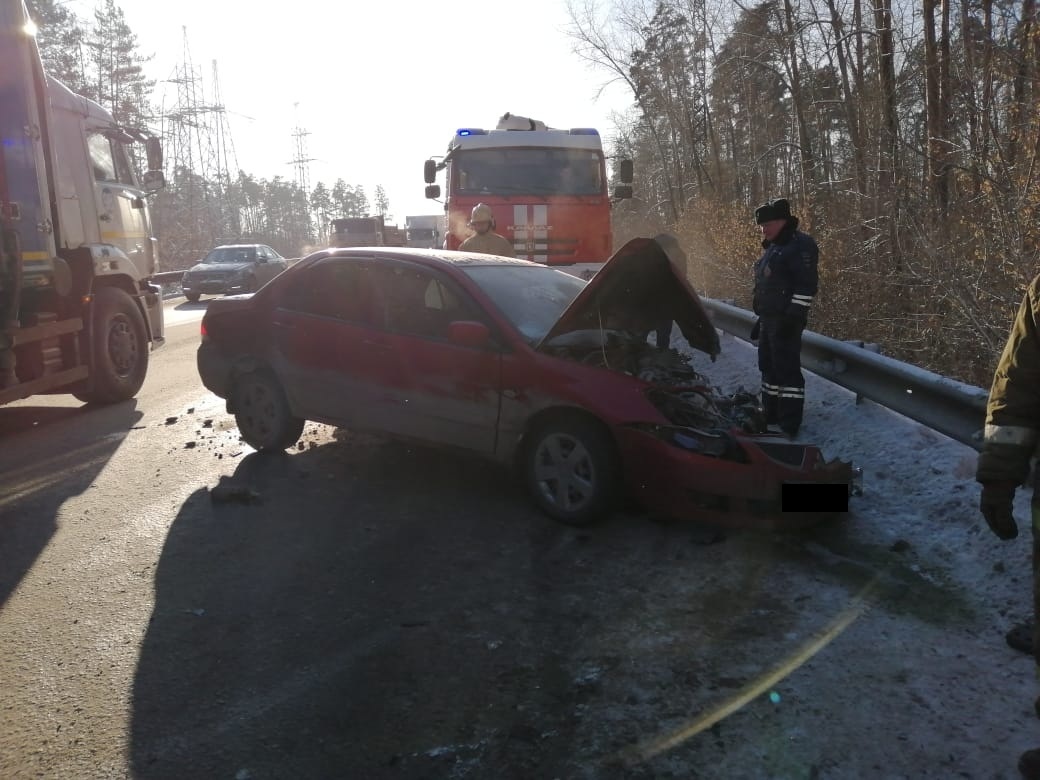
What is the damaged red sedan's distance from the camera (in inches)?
174

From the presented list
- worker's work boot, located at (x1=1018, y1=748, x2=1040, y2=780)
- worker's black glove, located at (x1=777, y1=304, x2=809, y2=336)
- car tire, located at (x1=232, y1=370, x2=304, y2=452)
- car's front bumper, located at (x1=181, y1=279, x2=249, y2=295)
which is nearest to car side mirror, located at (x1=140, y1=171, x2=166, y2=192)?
car tire, located at (x1=232, y1=370, x2=304, y2=452)

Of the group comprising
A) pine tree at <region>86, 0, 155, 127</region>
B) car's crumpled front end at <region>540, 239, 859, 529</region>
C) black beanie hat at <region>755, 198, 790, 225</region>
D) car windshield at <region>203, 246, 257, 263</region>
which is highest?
pine tree at <region>86, 0, 155, 127</region>

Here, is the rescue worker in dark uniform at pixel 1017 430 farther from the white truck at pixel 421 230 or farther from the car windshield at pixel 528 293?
the white truck at pixel 421 230

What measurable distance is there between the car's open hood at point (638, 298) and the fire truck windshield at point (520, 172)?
7.79m

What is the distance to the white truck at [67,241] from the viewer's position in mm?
6879

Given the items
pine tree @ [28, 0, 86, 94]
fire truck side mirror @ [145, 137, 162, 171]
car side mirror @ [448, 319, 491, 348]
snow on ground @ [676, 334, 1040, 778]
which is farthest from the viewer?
pine tree @ [28, 0, 86, 94]

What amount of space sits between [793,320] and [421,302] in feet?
9.35

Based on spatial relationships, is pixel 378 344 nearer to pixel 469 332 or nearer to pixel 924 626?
pixel 469 332

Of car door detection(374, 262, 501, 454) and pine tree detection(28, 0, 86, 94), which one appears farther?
pine tree detection(28, 0, 86, 94)

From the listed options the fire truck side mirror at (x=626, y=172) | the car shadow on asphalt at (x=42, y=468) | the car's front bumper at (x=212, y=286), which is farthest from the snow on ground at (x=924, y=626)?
the car's front bumper at (x=212, y=286)

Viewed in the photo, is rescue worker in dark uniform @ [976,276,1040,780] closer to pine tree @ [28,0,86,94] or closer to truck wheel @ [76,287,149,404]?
truck wheel @ [76,287,149,404]

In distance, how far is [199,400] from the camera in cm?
871

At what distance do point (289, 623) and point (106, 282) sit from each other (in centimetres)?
614

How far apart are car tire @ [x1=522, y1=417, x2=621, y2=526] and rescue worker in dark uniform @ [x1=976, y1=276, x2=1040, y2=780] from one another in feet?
7.28
